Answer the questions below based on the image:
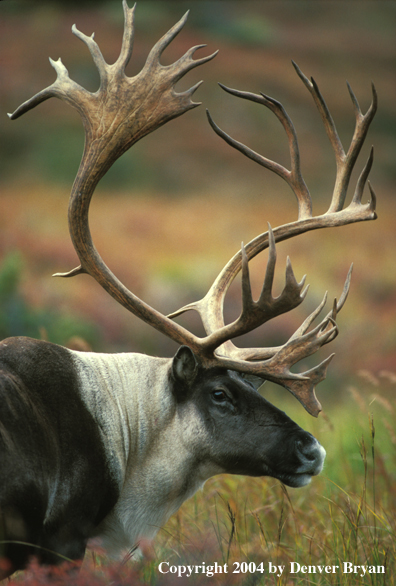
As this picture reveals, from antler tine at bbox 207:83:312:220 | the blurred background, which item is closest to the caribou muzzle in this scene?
antler tine at bbox 207:83:312:220

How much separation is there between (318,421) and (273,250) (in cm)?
358

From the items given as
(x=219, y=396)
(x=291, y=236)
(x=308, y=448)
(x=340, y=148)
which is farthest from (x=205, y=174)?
(x=308, y=448)

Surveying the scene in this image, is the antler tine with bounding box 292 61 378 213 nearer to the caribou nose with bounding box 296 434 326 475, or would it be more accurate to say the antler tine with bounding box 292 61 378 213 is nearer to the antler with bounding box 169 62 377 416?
the antler with bounding box 169 62 377 416

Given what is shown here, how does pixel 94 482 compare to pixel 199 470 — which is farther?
pixel 199 470

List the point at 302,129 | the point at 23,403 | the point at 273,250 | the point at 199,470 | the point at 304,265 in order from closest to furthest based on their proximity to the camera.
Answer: the point at 23,403 → the point at 273,250 → the point at 199,470 → the point at 304,265 → the point at 302,129

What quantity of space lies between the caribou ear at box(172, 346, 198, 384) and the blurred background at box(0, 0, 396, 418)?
5.32 metres

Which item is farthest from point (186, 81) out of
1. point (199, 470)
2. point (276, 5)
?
point (199, 470)

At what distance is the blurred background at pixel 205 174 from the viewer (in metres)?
9.16

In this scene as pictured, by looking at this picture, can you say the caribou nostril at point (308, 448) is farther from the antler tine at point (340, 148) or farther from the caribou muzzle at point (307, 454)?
the antler tine at point (340, 148)

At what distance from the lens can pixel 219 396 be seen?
8.89 feet

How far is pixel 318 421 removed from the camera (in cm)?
569

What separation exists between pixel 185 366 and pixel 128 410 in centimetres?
33

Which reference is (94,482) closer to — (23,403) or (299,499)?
(23,403)

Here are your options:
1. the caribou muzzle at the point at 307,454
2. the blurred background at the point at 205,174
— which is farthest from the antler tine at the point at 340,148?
the blurred background at the point at 205,174
